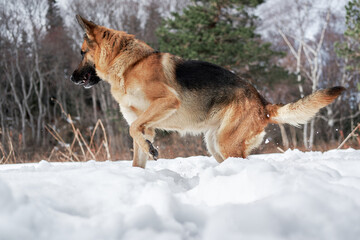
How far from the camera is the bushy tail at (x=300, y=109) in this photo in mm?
3391

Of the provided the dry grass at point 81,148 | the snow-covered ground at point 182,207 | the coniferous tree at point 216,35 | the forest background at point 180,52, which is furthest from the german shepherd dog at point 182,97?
the coniferous tree at point 216,35

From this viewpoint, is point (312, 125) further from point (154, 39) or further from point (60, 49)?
point (60, 49)

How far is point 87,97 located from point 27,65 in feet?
15.8

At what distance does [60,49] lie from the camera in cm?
2267

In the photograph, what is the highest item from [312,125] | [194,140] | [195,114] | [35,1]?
[35,1]

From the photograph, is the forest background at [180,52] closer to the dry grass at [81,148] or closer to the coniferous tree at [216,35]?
the coniferous tree at [216,35]

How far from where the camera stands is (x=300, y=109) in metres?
3.49

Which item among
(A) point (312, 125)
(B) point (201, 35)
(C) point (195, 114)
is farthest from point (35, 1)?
(C) point (195, 114)

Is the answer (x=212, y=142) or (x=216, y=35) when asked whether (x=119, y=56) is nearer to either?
(x=212, y=142)

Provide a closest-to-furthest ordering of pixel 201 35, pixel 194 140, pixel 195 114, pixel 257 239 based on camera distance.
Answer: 1. pixel 257 239
2. pixel 195 114
3. pixel 194 140
4. pixel 201 35

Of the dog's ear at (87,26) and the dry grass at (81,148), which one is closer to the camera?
the dog's ear at (87,26)

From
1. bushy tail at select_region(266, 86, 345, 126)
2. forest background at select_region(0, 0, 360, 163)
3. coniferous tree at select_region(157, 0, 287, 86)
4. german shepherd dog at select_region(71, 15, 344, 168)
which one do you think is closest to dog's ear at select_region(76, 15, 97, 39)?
german shepherd dog at select_region(71, 15, 344, 168)

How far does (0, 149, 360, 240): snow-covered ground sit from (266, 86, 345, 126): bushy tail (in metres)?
1.78

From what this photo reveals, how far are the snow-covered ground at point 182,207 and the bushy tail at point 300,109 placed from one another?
1.78m
